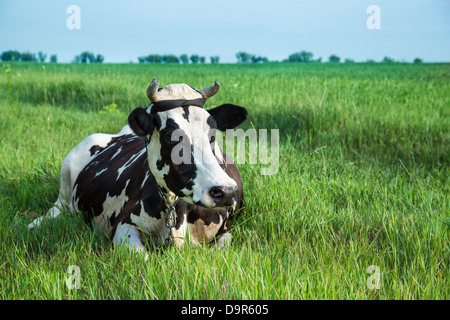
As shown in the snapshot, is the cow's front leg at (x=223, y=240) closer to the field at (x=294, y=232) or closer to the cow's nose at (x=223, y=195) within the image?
the field at (x=294, y=232)

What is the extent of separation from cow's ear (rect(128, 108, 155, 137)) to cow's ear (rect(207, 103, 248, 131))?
43cm

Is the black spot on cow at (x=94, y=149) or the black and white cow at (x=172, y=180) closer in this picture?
the black and white cow at (x=172, y=180)

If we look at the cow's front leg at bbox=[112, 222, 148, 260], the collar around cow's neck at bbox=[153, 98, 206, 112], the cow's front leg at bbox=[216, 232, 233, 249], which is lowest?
the cow's front leg at bbox=[216, 232, 233, 249]

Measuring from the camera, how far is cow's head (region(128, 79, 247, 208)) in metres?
2.54

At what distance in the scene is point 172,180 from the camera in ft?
9.12

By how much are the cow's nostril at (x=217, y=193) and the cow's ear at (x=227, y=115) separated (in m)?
0.61

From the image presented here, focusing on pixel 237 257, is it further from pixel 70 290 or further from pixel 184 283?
pixel 70 290

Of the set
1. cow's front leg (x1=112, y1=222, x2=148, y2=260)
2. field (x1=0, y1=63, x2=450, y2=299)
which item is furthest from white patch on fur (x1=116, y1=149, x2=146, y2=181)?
cow's front leg (x1=112, y1=222, x2=148, y2=260)

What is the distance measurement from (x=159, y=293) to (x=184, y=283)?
14cm

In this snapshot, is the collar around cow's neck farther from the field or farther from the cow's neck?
the field

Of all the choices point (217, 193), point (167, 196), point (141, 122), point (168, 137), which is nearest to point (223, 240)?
point (167, 196)

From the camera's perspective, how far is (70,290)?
242 centimetres

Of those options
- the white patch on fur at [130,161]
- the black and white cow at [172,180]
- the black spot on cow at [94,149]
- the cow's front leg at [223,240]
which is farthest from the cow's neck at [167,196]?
the black spot on cow at [94,149]

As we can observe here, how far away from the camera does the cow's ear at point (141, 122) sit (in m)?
2.77
